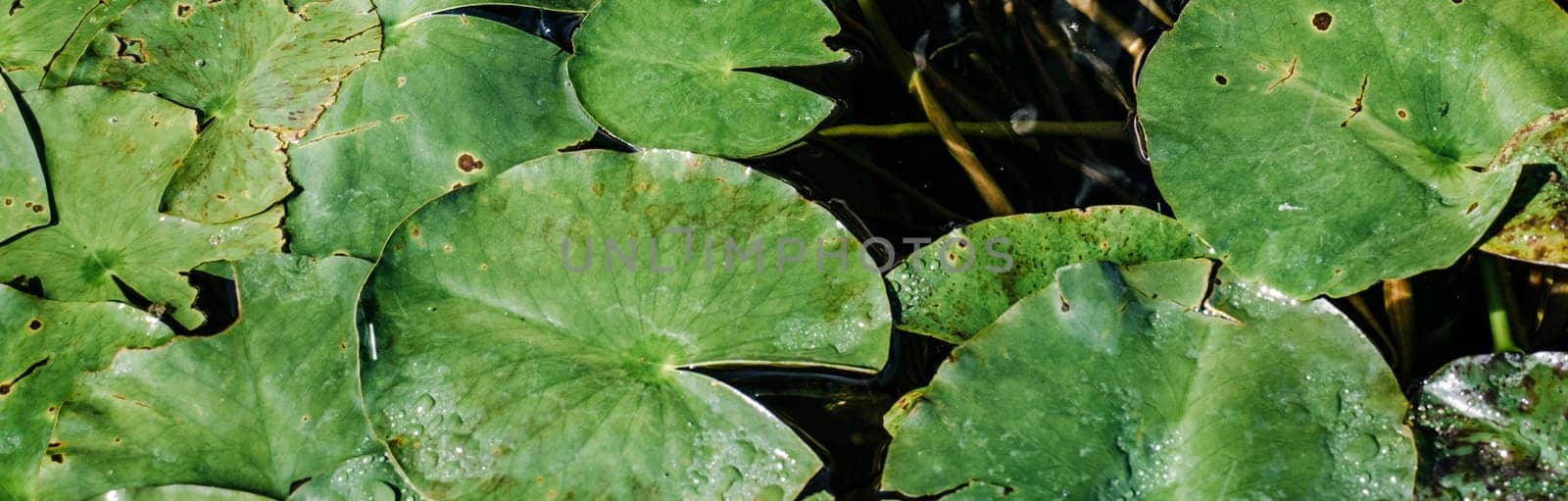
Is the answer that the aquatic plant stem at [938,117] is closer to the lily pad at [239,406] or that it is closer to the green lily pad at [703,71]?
the green lily pad at [703,71]

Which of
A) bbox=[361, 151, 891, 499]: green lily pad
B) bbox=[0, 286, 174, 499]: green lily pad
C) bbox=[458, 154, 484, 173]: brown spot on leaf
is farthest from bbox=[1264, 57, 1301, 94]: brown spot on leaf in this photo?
bbox=[0, 286, 174, 499]: green lily pad

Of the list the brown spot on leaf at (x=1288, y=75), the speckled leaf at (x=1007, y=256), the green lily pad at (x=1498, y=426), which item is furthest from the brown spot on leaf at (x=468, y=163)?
the green lily pad at (x=1498, y=426)

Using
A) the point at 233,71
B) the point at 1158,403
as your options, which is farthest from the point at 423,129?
the point at 1158,403

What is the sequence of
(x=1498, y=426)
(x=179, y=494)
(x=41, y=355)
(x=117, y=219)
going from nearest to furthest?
1. (x=1498, y=426)
2. (x=179, y=494)
3. (x=41, y=355)
4. (x=117, y=219)

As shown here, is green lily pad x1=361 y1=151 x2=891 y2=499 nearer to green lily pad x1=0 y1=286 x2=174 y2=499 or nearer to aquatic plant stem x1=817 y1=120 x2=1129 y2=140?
aquatic plant stem x1=817 y1=120 x2=1129 y2=140

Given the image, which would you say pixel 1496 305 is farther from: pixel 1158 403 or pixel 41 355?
pixel 41 355
